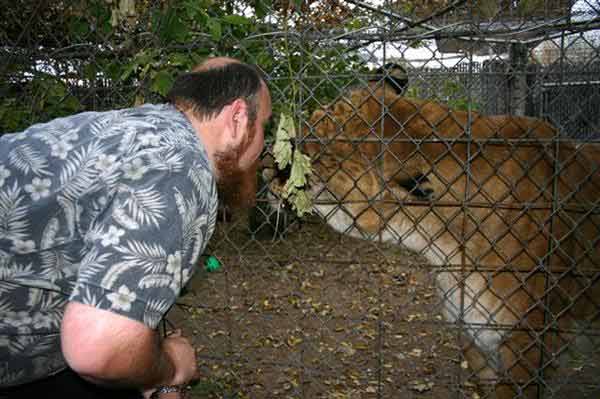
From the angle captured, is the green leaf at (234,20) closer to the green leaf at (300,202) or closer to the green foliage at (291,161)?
the green foliage at (291,161)

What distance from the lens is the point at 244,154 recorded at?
5.75 feet

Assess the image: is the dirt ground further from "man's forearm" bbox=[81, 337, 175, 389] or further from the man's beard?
"man's forearm" bbox=[81, 337, 175, 389]

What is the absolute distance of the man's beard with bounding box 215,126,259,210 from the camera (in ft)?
5.59

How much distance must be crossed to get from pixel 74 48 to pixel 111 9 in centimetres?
37

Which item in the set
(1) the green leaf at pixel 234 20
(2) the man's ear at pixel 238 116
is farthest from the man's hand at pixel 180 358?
(1) the green leaf at pixel 234 20

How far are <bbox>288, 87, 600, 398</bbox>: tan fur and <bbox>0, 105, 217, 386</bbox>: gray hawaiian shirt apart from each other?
61.7 inches

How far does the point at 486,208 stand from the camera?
10.5ft

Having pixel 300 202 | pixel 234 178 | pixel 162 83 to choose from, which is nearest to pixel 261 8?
pixel 162 83

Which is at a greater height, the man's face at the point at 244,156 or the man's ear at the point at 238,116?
the man's ear at the point at 238,116

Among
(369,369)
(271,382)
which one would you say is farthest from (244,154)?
(369,369)

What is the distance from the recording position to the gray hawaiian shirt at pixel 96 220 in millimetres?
1277

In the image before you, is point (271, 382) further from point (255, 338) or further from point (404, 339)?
point (404, 339)

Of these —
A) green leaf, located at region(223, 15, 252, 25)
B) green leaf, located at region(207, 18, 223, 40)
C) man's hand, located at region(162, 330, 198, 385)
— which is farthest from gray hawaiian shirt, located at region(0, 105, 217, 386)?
green leaf, located at region(223, 15, 252, 25)

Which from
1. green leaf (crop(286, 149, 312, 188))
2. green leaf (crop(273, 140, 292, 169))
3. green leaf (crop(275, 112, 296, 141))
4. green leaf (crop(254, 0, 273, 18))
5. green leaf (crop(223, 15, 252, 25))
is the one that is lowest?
green leaf (crop(286, 149, 312, 188))
